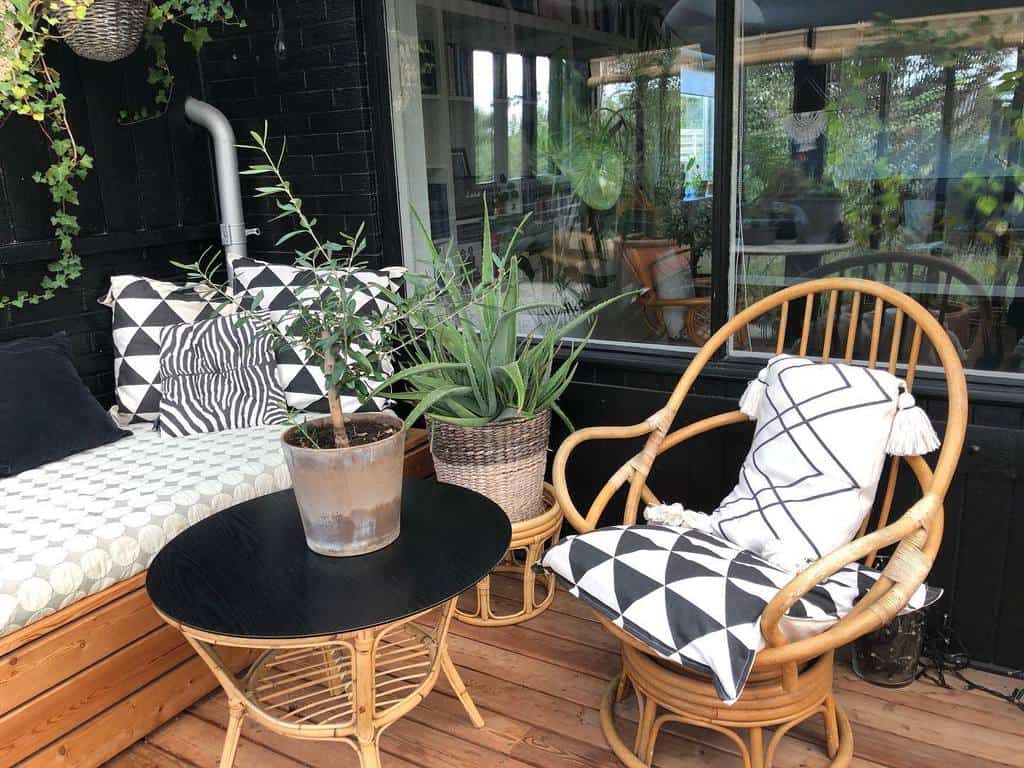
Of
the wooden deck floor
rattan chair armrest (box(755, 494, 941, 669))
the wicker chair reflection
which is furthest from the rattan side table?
rattan chair armrest (box(755, 494, 941, 669))

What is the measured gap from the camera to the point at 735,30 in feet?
7.63

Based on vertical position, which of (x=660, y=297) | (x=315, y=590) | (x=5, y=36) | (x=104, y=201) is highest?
(x=5, y=36)

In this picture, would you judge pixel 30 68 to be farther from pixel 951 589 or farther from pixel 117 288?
pixel 951 589

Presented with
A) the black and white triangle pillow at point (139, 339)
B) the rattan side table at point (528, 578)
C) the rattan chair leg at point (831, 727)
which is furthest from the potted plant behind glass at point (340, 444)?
the black and white triangle pillow at point (139, 339)

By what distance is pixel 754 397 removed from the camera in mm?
2082

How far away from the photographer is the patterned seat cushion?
1802 mm

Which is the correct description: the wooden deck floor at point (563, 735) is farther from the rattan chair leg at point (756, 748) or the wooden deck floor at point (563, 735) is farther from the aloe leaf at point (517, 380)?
the aloe leaf at point (517, 380)

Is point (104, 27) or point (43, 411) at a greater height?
point (104, 27)

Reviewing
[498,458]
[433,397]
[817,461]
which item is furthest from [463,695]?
[817,461]

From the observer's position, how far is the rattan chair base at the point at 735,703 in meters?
1.65

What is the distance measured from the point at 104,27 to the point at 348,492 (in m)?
1.84

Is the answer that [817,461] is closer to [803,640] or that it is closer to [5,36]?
[803,640]

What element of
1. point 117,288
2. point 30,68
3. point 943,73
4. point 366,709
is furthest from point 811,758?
point 30,68

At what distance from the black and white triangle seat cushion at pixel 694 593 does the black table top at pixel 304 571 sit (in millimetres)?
A: 201
